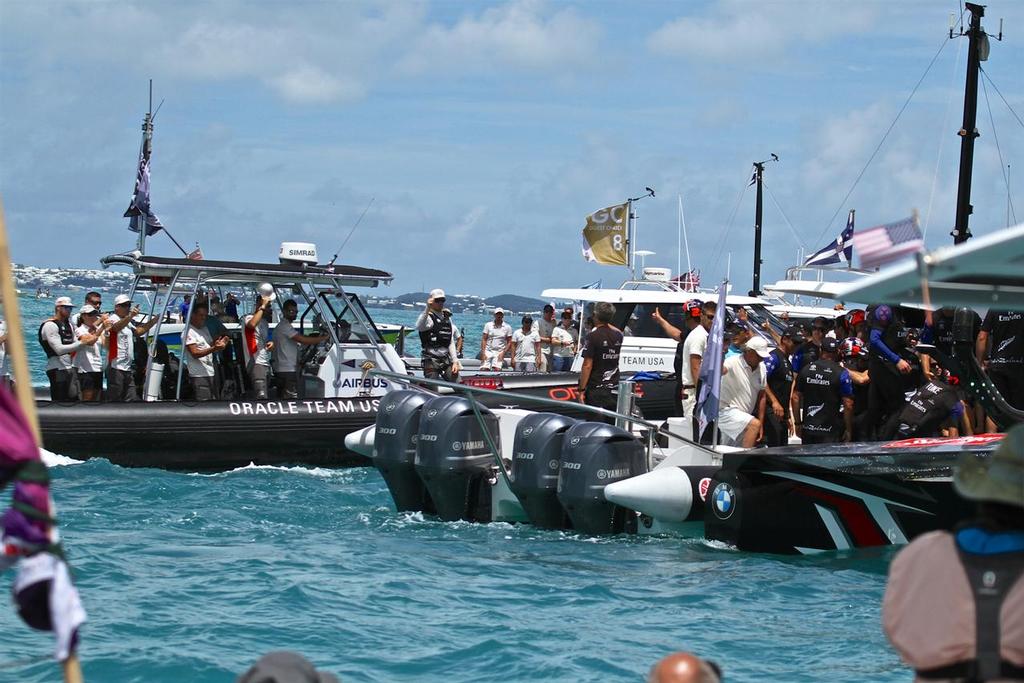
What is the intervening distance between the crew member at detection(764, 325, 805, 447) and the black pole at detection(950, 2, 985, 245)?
22.2 ft

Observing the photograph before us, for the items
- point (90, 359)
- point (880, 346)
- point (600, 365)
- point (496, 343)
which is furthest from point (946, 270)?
point (496, 343)

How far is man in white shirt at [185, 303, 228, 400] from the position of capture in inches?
557

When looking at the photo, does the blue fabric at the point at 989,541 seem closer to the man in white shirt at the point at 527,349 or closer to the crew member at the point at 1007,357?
the crew member at the point at 1007,357

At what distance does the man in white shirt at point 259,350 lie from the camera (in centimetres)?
1454

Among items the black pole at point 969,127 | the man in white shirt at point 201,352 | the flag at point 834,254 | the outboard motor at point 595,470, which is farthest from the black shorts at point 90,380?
the flag at point 834,254

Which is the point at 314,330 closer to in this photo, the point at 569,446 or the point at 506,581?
the point at 569,446

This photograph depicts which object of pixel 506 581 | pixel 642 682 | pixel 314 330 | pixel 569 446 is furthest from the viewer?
pixel 314 330

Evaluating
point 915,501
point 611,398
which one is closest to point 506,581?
point 915,501

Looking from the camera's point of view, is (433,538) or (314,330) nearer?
(433,538)

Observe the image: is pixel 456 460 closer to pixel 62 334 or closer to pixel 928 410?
pixel 928 410

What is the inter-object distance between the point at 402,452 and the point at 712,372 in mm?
2868

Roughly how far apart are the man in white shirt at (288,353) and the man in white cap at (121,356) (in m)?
1.46

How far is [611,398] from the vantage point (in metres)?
12.8

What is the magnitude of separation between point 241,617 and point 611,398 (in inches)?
221
